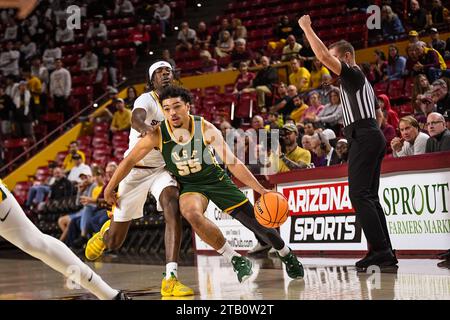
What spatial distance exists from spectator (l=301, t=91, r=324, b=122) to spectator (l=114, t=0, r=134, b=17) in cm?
1183

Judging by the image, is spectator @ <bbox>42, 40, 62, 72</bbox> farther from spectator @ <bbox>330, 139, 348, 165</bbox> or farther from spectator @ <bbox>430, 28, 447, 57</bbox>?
spectator @ <bbox>330, 139, 348, 165</bbox>

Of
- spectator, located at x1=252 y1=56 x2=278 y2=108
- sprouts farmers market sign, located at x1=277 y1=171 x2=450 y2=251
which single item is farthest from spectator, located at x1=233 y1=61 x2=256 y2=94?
sprouts farmers market sign, located at x1=277 y1=171 x2=450 y2=251

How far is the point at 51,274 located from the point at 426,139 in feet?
16.1

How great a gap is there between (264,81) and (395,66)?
3.22 meters

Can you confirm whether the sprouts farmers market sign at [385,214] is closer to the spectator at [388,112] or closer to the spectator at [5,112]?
the spectator at [388,112]

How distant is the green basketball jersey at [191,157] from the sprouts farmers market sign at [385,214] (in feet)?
5.40

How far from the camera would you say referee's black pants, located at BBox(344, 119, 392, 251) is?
23.8 feet

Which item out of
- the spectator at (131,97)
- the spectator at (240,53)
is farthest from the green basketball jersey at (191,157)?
the spectator at (131,97)

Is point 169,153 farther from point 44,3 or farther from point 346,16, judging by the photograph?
point 44,3

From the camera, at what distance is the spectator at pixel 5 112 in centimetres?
2053

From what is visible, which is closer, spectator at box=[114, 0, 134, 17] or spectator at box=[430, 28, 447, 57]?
spectator at box=[430, 28, 447, 57]

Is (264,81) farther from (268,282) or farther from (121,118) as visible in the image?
(268,282)

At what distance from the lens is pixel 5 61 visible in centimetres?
2269

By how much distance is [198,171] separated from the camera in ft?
22.3
